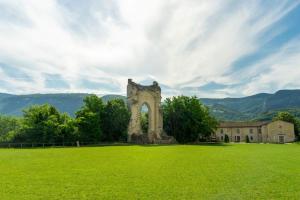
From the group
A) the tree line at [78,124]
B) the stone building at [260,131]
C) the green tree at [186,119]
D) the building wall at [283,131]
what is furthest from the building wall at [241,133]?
the tree line at [78,124]

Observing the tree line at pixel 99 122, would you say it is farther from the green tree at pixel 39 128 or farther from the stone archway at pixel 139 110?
the stone archway at pixel 139 110

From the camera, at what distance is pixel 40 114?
→ 153 ft

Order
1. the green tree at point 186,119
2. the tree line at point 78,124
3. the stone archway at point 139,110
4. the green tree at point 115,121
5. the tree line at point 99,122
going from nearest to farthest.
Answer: the tree line at point 78,124 → the tree line at point 99,122 → the stone archway at point 139,110 → the green tree at point 115,121 → the green tree at point 186,119

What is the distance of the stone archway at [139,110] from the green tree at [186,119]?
139 inches

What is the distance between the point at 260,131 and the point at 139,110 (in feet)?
134

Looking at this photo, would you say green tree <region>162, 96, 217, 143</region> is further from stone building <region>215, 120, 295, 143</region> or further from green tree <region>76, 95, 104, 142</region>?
stone building <region>215, 120, 295, 143</region>

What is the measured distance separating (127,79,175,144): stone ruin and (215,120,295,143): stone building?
28.8 m

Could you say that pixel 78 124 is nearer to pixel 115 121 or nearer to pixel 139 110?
pixel 115 121

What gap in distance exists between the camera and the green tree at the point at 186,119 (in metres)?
56.8

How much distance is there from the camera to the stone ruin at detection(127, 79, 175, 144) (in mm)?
52938

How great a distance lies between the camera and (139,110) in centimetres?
5609

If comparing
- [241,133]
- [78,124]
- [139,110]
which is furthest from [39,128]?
[241,133]

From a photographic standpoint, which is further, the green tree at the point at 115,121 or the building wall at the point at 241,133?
the building wall at the point at 241,133

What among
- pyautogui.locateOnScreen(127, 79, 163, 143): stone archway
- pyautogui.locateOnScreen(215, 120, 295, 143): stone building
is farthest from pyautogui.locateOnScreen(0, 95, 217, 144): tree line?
pyautogui.locateOnScreen(215, 120, 295, 143): stone building
